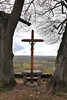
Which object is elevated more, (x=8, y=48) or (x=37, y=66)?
(x=8, y=48)

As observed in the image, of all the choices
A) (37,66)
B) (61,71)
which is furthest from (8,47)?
(37,66)

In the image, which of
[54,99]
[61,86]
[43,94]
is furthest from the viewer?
[61,86]

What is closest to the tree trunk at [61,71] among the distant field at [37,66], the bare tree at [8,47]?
the distant field at [37,66]

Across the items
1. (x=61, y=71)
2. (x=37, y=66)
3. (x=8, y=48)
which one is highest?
(x=8, y=48)

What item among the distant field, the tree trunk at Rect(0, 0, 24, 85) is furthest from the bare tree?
the distant field

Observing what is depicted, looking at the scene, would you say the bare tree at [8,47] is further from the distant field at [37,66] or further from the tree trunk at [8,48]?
the distant field at [37,66]

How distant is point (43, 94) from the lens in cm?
554

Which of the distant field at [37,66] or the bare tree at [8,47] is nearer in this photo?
the bare tree at [8,47]

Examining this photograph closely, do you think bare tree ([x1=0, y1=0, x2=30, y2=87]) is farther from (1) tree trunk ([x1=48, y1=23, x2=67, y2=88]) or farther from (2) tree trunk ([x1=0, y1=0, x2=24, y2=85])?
(1) tree trunk ([x1=48, y1=23, x2=67, y2=88])

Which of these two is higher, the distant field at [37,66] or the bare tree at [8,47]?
the bare tree at [8,47]

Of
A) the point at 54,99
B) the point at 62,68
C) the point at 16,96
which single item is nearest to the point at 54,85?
the point at 62,68

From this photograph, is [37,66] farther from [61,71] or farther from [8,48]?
[8,48]

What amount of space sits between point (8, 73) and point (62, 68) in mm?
2797

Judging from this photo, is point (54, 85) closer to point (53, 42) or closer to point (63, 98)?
point (63, 98)
